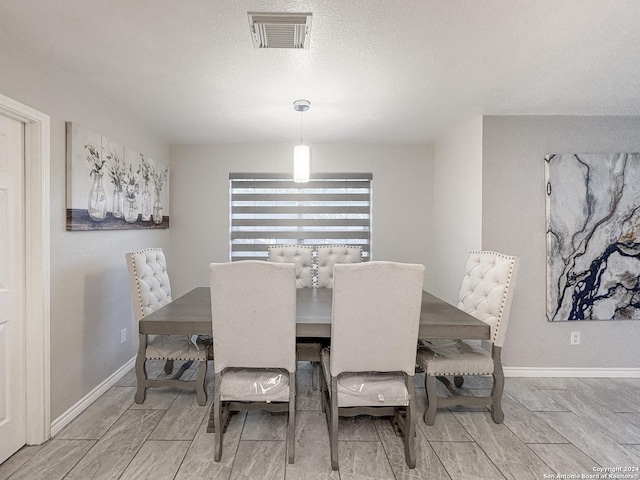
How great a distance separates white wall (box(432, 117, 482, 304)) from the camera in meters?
3.08

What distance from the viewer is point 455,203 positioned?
3490 mm

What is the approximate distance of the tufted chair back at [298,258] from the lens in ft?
10.5

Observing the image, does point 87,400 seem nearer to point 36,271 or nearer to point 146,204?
point 36,271

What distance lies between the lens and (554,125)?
2.99 m

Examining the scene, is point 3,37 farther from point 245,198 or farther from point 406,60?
point 245,198

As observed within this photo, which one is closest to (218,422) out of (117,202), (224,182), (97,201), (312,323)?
(312,323)

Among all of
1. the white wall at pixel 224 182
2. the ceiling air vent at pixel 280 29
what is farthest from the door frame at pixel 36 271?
the white wall at pixel 224 182

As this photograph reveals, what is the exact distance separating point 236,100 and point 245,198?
1503 mm

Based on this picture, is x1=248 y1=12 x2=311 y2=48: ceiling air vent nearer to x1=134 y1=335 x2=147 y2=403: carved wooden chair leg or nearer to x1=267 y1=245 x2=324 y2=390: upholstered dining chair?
x1=267 y1=245 x2=324 y2=390: upholstered dining chair

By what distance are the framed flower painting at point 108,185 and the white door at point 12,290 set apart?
12.5 inches

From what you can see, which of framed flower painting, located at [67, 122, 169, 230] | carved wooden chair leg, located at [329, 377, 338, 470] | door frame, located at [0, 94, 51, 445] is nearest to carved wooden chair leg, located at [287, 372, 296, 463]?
carved wooden chair leg, located at [329, 377, 338, 470]

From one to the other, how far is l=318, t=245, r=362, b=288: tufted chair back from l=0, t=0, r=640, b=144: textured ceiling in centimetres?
122

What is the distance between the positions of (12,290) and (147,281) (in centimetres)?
76

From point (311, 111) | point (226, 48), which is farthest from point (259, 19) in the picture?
point (311, 111)
